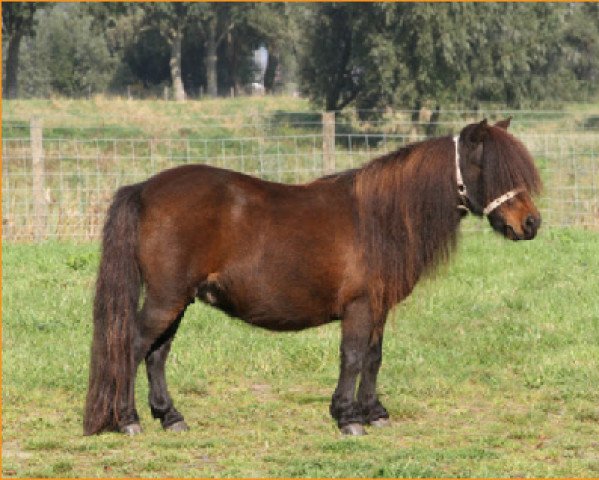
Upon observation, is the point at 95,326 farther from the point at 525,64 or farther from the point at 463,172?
the point at 525,64

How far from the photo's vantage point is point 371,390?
22.1 ft

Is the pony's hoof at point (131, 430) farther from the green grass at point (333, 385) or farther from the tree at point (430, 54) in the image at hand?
the tree at point (430, 54)

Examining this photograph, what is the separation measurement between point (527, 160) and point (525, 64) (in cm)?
3014

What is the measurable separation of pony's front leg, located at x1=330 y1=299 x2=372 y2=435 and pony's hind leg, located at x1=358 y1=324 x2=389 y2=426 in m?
0.18

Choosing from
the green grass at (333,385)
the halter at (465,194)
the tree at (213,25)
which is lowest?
the green grass at (333,385)

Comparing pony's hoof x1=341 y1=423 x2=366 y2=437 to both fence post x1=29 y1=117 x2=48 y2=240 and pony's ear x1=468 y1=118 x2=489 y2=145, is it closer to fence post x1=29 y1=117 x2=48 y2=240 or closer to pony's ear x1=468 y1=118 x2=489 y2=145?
pony's ear x1=468 y1=118 x2=489 y2=145

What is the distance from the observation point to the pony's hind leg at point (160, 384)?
6568 mm

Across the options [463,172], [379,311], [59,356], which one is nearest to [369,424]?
[379,311]

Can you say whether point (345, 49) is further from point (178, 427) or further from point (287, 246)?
point (178, 427)

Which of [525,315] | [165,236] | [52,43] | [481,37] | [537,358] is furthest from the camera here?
[52,43]

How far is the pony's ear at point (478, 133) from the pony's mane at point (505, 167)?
22 mm

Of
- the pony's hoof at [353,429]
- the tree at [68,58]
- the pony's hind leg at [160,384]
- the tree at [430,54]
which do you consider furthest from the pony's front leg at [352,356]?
the tree at [68,58]

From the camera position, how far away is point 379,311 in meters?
6.48

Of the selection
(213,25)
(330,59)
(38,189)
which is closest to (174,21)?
(213,25)
